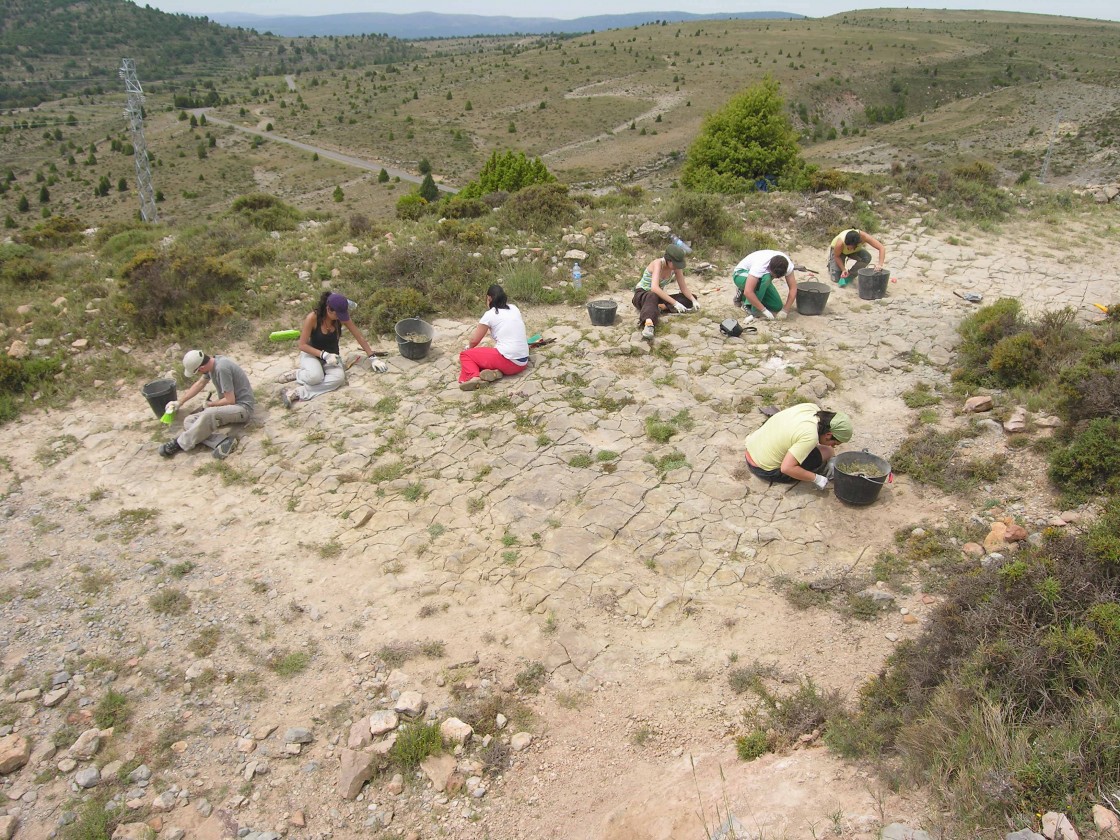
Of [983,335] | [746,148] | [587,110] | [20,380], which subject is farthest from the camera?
[587,110]

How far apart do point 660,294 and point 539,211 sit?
4776mm

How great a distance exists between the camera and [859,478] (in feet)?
19.5

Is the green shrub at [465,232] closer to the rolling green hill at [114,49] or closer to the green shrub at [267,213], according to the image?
the green shrub at [267,213]

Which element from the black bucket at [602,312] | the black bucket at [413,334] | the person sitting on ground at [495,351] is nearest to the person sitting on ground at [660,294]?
the black bucket at [602,312]

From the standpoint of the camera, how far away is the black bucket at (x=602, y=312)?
9.52m

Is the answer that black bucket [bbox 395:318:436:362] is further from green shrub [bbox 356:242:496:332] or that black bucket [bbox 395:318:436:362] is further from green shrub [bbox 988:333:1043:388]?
green shrub [bbox 988:333:1043:388]

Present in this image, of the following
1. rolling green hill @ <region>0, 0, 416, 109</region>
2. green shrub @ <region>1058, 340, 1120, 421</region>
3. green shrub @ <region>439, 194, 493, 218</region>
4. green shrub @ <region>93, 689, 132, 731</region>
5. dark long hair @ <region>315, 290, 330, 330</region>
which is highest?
rolling green hill @ <region>0, 0, 416, 109</region>

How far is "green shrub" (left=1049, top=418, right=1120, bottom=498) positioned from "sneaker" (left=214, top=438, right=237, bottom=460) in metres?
8.25

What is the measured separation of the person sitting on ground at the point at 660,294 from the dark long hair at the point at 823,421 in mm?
3405

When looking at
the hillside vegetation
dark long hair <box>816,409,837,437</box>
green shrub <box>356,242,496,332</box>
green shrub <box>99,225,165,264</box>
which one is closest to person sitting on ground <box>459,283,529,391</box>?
green shrub <box>356,242,496,332</box>

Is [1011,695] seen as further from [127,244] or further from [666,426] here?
[127,244]

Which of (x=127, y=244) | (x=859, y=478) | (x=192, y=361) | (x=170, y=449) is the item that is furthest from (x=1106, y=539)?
(x=127, y=244)

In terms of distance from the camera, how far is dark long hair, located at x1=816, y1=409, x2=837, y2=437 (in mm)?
6031

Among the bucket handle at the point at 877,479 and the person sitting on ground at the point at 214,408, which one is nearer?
the bucket handle at the point at 877,479
